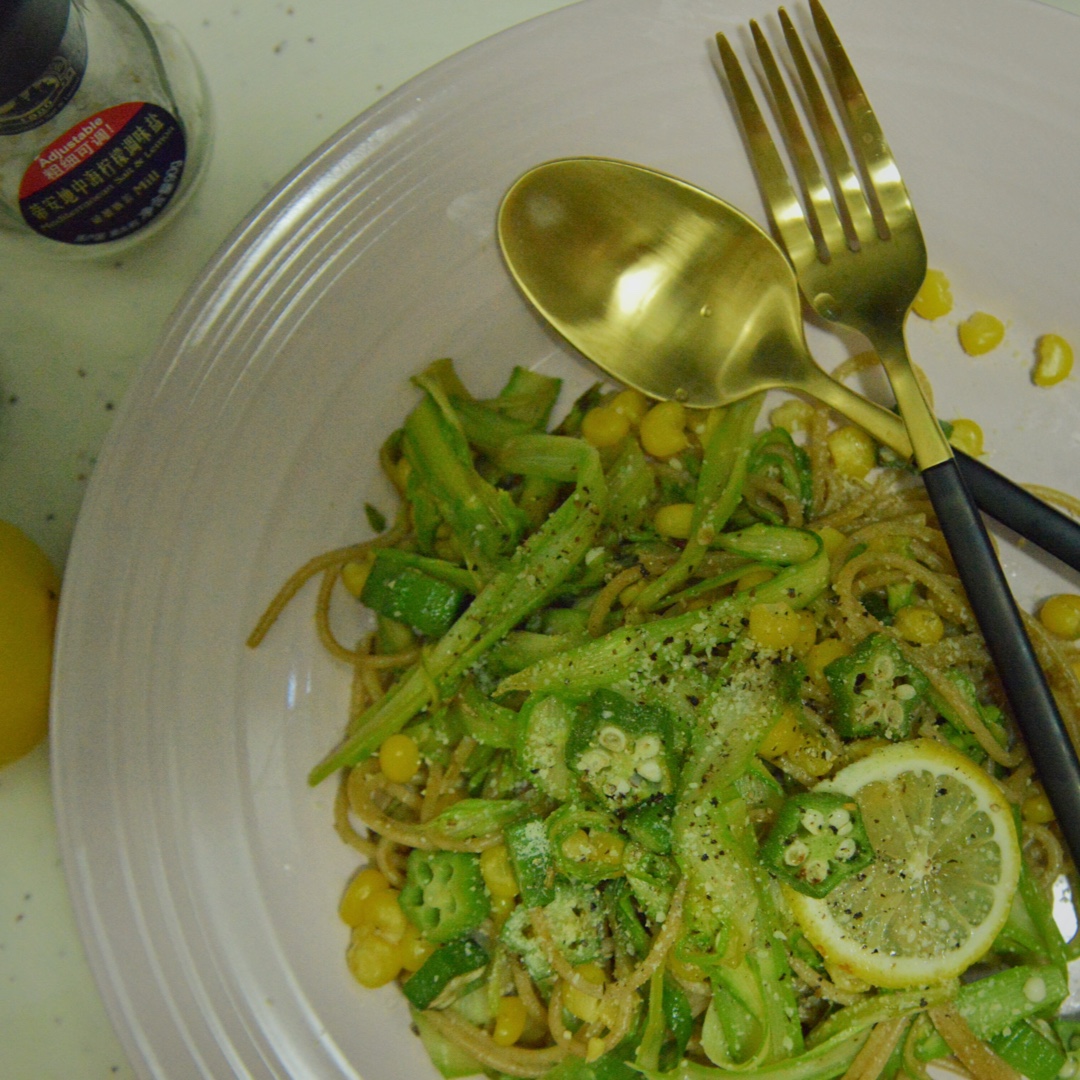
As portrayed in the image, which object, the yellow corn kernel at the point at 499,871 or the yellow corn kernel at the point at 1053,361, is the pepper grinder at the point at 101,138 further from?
the yellow corn kernel at the point at 1053,361

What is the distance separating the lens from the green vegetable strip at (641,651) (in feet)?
6.73

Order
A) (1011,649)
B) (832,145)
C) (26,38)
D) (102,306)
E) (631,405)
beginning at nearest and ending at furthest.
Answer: (26,38)
(1011,649)
(832,145)
(631,405)
(102,306)

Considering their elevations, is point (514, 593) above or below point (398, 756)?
above

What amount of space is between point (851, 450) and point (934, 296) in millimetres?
438

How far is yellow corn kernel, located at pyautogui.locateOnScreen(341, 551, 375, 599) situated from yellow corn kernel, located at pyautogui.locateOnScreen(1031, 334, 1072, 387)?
1.76 m

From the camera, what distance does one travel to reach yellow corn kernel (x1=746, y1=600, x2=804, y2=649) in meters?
2.03

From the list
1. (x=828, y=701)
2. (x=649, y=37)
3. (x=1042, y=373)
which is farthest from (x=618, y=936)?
(x=649, y=37)

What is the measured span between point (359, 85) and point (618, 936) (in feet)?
7.61

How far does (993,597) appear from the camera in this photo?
200 centimetres

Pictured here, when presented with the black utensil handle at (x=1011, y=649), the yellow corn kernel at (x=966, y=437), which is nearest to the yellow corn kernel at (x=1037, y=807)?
the black utensil handle at (x=1011, y=649)

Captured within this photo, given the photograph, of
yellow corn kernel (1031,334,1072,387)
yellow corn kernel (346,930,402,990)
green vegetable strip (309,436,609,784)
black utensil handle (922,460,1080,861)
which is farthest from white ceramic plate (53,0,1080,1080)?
black utensil handle (922,460,1080,861)

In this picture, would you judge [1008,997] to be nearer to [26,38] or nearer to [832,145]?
[832,145]

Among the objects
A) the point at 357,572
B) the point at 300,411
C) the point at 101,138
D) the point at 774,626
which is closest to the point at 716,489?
the point at 774,626

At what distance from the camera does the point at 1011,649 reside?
78.0 inches
